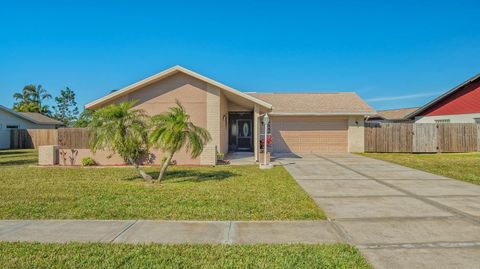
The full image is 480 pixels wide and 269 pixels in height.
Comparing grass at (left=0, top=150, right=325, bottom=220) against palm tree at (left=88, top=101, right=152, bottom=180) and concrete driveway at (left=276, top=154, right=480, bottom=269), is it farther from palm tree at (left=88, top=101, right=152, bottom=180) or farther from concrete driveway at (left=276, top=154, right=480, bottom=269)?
palm tree at (left=88, top=101, right=152, bottom=180)

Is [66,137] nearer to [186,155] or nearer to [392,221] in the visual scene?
[186,155]

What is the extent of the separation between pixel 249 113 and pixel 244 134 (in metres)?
1.73

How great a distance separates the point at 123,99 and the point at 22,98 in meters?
50.7

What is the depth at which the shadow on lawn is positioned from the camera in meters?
9.53

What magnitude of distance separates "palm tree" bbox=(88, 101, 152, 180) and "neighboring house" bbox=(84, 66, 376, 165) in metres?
4.48

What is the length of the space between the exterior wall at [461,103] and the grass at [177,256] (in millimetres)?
21892

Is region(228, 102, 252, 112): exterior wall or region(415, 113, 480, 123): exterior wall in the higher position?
region(228, 102, 252, 112): exterior wall

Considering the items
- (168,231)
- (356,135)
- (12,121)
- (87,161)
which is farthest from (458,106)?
(12,121)

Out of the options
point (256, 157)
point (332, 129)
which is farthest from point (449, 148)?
point (256, 157)

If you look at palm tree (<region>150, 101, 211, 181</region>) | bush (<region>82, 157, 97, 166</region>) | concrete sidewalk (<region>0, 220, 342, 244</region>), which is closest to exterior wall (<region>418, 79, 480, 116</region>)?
palm tree (<region>150, 101, 211, 181</region>)

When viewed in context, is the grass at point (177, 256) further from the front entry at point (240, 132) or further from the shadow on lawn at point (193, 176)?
the front entry at point (240, 132)

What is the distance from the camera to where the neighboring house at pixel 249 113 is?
1353cm

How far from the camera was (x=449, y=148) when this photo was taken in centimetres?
1912

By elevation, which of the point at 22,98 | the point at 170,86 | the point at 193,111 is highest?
the point at 22,98
